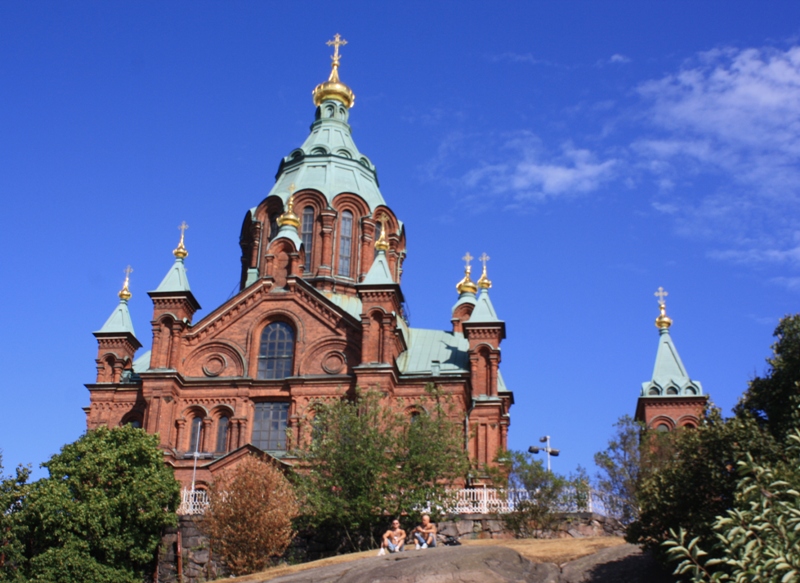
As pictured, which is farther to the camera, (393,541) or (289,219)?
(289,219)

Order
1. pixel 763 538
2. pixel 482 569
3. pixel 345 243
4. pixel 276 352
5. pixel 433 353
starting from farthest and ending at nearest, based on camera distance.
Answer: pixel 345 243, pixel 433 353, pixel 276 352, pixel 482 569, pixel 763 538

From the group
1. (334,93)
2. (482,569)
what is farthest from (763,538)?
(334,93)

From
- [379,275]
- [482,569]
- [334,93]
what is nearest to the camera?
[482,569]

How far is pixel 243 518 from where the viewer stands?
33.4 m

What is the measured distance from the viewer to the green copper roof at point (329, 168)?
57000 millimetres

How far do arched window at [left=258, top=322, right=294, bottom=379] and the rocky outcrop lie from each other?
18915mm

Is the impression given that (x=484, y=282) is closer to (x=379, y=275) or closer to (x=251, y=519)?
(x=379, y=275)

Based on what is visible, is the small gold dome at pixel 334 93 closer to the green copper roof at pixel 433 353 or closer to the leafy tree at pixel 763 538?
the green copper roof at pixel 433 353

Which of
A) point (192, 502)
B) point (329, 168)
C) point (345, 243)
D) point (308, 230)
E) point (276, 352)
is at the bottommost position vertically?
point (192, 502)

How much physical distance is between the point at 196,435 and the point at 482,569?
23.6 m

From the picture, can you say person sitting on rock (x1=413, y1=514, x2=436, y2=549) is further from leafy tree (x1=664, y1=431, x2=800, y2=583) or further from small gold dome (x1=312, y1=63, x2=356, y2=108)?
small gold dome (x1=312, y1=63, x2=356, y2=108)

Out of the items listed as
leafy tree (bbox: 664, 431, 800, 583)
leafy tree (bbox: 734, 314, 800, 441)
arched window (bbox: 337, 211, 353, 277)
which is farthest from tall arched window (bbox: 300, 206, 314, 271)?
leafy tree (bbox: 664, 431, 800, 583)

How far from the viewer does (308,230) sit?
55844mm

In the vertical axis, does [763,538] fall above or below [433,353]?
below
